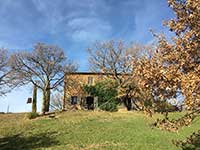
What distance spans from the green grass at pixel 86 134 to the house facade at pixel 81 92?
18038mm

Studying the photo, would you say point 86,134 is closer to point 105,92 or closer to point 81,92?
point 105,92

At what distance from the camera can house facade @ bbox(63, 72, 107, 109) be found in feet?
187

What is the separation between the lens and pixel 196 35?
991cm

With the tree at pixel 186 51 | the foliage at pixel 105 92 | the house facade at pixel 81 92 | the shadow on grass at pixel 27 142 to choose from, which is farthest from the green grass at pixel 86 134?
the house facade at pixel 81 92

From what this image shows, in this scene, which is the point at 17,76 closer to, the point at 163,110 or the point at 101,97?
the point at 101,97

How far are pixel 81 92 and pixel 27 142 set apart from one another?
3258cm

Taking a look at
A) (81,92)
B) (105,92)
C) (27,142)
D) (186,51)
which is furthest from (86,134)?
(81,92)

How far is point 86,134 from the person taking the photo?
93.2 ft

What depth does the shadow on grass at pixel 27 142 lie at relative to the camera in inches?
1001

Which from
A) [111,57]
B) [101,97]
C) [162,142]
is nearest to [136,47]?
[111,57]

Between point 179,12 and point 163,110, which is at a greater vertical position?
point 179,12

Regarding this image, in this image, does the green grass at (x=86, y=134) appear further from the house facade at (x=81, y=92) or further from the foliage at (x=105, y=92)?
the house facade at (x=81, y=92)

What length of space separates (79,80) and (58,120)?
2212 centimetres

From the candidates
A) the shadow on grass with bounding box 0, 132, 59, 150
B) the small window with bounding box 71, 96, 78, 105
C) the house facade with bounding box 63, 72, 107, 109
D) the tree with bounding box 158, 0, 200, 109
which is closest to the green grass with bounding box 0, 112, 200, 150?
the shadow on grass with bounding box 0, 132, 59, 150
